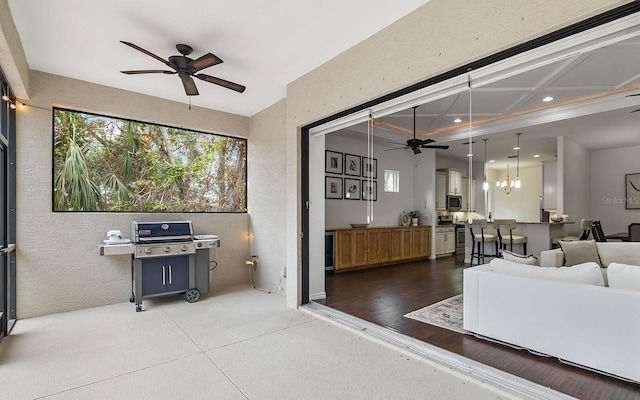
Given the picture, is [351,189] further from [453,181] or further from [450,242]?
[453,181]

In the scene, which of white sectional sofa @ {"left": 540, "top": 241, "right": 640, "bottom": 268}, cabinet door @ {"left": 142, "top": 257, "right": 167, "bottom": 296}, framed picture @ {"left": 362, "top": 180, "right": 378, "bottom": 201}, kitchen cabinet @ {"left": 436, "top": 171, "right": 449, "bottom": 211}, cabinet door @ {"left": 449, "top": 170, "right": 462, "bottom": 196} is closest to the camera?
white sectional sofa @ {"left": 540, "top": 241, "right": 640, "bottom": 268}

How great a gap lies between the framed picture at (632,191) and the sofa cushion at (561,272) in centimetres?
746

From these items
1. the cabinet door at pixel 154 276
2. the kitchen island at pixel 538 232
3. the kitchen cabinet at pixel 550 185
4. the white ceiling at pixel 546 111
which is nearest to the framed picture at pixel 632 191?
the white ceiling at pixel 546 111

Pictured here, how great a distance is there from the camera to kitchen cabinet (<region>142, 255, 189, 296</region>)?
13.5 ft

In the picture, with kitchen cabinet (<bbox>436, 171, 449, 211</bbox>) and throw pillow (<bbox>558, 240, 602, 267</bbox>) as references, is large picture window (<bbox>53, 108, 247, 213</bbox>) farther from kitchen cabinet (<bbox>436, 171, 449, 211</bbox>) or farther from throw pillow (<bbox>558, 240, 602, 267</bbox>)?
kitchen cabinet (<bbox>436, 171, 449, 211</bbox>)

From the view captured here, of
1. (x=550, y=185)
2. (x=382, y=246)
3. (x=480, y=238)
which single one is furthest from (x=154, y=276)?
(x=550, y=185)

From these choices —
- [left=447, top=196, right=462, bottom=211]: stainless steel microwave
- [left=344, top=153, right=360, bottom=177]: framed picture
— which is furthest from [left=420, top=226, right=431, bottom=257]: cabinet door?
[left=344, top=153, right=360, bottom=177]: framed picture

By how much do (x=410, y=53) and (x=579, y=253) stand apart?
3.32 m

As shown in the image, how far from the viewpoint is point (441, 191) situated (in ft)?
29.1

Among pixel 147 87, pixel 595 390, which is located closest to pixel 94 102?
pixel 147 87

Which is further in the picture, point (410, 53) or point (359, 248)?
point (359, 248)

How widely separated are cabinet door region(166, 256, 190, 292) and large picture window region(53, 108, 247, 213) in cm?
91

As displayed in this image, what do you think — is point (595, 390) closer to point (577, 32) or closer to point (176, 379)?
point (577, 32)

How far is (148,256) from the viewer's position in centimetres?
405
